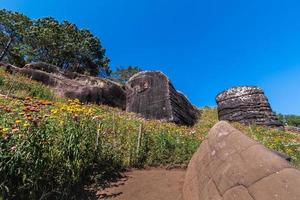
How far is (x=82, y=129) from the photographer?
23.0 ft

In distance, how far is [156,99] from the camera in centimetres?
1961

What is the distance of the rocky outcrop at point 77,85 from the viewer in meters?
21.7

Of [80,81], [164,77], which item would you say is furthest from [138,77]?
[80,81]

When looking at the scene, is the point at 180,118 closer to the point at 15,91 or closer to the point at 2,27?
the point at 15,91

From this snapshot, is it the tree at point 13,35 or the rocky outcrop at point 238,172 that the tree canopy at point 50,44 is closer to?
the tree at point 13,35

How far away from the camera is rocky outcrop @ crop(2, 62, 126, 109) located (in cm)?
2172

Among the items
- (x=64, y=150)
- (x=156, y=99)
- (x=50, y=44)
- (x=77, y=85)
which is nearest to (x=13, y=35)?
(x=50, y=44)

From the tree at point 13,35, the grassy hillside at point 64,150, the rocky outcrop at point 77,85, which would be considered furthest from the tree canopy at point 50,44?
the grassy hillside at point 64,150

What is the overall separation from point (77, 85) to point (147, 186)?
16.1 metres

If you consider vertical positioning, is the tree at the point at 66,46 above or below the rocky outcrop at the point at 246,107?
above

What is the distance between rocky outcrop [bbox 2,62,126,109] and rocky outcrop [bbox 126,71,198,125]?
59.4 inches

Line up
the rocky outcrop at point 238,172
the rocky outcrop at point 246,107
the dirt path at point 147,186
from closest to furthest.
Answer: the rocky outcrop at point 238,172 < the dirt path at point 147,186 < the rocky outcrop at point 246,107

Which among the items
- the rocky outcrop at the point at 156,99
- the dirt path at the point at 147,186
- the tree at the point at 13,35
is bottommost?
the dirt path at the point at 147,186

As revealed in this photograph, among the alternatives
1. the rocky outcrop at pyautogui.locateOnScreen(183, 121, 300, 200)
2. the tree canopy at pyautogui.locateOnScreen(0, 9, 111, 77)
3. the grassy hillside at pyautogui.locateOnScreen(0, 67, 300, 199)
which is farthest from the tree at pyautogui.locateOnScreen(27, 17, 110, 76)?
the rocky outcrop at pyautogui.locateOnScreen(183, 121, 300, 200)
